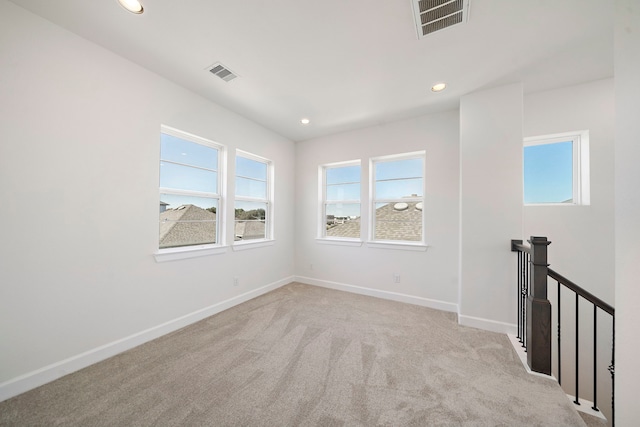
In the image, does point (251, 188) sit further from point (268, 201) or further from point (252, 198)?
point (268, 201)

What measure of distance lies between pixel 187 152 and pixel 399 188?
3123mm

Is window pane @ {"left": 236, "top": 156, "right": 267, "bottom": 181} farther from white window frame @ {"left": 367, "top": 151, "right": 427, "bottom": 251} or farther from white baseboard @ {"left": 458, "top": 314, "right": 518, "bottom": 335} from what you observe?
white baseboard @ {"left": 458, "top": 314, "right": 518, "bottom": 335}

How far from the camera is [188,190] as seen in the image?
277 centimetres

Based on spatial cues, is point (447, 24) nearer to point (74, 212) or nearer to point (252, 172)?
point (252, 172)

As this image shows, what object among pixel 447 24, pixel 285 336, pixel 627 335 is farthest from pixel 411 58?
pixel 285 336

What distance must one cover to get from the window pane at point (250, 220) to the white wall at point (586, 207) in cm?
381

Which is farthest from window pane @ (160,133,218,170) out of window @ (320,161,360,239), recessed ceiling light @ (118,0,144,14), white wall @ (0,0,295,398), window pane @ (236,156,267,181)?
window @ (320,161,360,239)

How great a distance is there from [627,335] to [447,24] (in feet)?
7.22

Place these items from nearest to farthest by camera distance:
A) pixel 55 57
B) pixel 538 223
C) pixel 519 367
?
1. pixel 55 57
2. pixel 519 367
3. pixel 538 223

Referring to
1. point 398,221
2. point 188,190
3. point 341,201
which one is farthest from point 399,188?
point 188,190

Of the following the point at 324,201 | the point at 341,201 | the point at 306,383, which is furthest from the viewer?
the point at 324,201

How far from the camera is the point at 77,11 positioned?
5.39 feet

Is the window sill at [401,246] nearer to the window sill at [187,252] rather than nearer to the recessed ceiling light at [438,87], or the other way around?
the recessed ceiling light at [438,87]

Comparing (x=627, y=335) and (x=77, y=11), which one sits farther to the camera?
(x=77, y=11)
